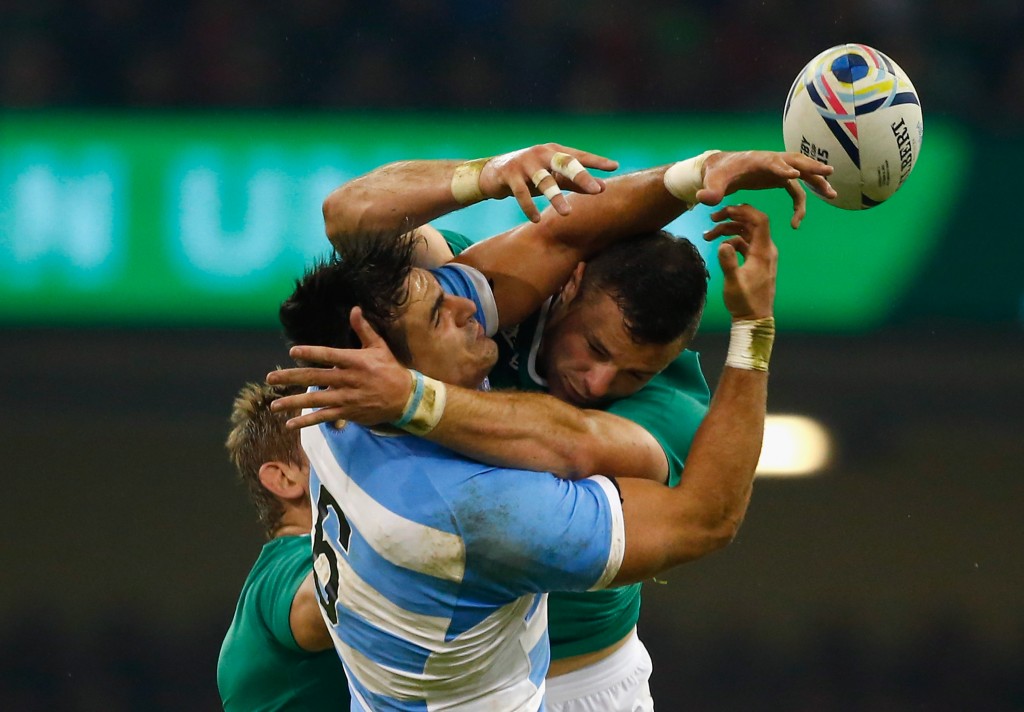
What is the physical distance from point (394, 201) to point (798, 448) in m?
4.46

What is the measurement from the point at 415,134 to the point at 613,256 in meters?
4.20

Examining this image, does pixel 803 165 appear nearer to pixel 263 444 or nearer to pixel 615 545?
pixel 615 545

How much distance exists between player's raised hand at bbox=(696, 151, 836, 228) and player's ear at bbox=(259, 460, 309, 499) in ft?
3.99

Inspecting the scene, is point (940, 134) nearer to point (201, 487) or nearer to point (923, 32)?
point (923, 32)

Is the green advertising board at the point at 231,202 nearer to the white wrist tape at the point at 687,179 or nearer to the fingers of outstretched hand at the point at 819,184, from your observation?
the white wrist tape at the point at 687,179

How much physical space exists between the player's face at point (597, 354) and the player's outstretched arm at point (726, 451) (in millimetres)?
268

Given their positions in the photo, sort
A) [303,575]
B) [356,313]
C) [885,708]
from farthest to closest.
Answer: [885,708], [303,575], [356,313]

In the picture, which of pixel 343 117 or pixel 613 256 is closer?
pixel 613 256

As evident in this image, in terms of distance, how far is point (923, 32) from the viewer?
7.46 metres

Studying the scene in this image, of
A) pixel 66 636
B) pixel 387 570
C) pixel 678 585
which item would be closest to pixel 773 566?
pixel 678 585

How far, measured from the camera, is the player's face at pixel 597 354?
3.04 m

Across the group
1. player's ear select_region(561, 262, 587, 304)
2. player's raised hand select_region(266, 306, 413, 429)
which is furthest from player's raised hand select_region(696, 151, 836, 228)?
player's raised hand select_region(266, 306, 413, 429)

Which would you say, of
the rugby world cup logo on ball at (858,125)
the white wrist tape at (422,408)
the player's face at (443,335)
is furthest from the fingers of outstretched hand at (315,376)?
the rugby world cup logo on ball at (858,125)

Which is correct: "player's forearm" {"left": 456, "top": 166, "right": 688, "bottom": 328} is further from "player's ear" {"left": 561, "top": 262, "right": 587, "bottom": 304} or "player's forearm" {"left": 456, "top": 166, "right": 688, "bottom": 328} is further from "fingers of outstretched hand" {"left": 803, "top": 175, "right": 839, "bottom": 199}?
"fingers of outstretched hand" {"left": 803, "top": 175, "right": 839, "bottom": 199}
